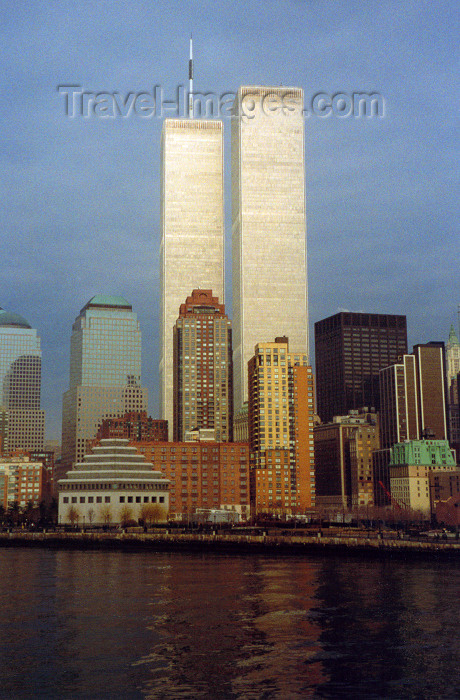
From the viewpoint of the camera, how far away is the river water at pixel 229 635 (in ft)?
187

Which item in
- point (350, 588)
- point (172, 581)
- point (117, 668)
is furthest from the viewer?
point (172, 581)

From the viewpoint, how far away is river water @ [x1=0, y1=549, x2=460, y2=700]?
57.0m

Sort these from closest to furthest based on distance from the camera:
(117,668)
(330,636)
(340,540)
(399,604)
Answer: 1. (117,668)
2. (330,636)
3. (399,604)
4. (340,540)

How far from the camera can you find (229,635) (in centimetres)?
7325

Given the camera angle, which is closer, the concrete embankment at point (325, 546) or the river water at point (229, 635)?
the river water at point (229, 635)

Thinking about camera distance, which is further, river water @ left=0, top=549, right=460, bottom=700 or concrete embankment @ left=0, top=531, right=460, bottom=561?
concrete embankment @ left=0, top=531, right=460, bottom=561

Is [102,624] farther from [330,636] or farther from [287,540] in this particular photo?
[287,540]

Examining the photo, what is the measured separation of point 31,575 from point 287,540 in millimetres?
79791

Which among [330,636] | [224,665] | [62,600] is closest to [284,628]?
[330,636]

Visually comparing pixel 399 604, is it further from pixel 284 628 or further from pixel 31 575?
pixel 31 575

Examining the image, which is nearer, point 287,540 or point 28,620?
point 28,620

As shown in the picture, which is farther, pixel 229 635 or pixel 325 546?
pixel 325 546

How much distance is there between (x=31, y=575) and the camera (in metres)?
127

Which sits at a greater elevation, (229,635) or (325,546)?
(325,546)
